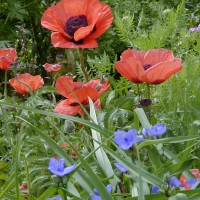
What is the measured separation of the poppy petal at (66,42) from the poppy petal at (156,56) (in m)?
0.14

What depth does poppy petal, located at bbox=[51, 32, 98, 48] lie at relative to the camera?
157 centimetres

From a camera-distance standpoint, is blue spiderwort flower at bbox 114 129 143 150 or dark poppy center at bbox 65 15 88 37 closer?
blue spiderwort flower at bbox 114 129 143 150

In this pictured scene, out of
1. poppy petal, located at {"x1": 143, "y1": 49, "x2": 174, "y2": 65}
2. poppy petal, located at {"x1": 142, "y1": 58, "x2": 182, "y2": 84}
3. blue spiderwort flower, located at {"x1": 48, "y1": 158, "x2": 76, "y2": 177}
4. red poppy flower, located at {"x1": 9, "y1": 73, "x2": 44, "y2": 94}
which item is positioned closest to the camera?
blue spiderwort flower, located at {"x1": 48, "y1": 158, "x2": 76, "y2": 177}

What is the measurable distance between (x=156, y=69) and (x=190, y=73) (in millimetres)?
302

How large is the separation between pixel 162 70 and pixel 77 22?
0.32 meters

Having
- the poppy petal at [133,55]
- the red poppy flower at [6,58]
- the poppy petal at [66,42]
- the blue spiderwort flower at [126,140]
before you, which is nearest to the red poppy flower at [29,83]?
the red poppy flower at [6,58]

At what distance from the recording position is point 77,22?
1619mm

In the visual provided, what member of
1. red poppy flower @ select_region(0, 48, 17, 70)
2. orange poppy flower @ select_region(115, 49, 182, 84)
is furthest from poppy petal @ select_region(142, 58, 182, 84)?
red poppy flower @ select_region(0, 48, 17, 70)

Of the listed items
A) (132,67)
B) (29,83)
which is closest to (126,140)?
(132,67)

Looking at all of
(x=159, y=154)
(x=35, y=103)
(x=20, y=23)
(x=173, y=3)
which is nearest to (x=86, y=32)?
(x=35, y=103)

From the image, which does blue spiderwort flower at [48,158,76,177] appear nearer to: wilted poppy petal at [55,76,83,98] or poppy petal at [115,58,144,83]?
poppy petal at [115,58,144,83]

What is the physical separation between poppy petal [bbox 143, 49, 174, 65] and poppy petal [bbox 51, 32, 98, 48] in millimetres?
139

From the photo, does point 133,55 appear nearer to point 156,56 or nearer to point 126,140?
point 156,56

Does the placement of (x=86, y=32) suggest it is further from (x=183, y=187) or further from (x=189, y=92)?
(x=183, y=187)
